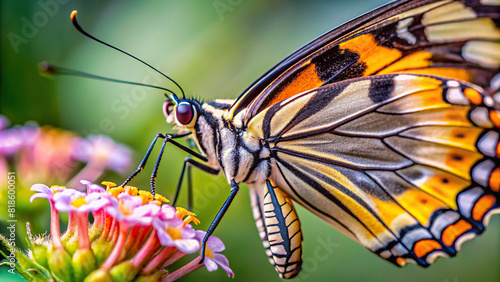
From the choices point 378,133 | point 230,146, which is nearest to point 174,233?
point 230,146

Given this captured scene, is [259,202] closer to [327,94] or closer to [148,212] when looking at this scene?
[327,94]

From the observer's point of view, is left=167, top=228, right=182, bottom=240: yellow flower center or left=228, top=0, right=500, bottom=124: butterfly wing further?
left=228, top=0, right=500, bottom=124: butterfly wing

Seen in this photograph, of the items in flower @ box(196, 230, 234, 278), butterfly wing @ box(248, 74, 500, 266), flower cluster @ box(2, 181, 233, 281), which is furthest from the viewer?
butterfly wing @ box(248, 74, 500, 266)

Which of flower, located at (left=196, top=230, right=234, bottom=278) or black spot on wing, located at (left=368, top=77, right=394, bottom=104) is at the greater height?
black spot on wing, located at (left=368, top=77, right=394, bottom=104)

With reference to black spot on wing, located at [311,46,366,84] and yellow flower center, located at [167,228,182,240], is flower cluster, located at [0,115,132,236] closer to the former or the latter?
yellow flower center, located at [167,228,182,240]

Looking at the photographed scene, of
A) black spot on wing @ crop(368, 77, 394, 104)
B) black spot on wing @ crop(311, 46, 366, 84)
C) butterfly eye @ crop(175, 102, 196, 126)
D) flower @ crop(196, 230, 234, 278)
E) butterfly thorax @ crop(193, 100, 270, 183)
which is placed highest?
black spot on wing @ crop(311, 46, 366, 84)

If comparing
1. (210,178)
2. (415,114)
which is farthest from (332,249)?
(415,114)

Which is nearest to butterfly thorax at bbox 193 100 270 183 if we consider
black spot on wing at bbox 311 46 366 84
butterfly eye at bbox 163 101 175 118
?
butterfly eye at bbox 163 101 175 118

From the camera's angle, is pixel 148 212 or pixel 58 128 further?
pixel 58 128

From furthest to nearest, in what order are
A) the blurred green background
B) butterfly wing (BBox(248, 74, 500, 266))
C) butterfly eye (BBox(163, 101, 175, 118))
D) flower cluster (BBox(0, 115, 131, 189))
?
the blurred green background, flower cluster (BBox(0, 115, 131, 189)), butterfly eye (BBox(163, 101, 175, 118)), butterfly wing (BBox(248, 74, 500, 266))
